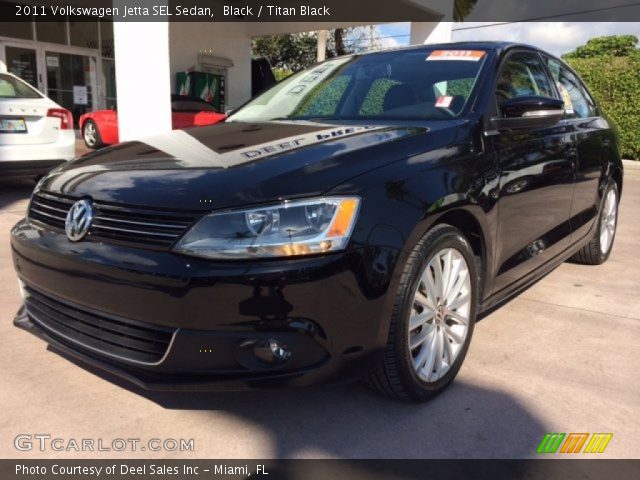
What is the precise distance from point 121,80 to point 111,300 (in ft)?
18.7

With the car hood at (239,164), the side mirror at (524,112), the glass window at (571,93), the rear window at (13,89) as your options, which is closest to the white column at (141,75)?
the rear window at (13,89)

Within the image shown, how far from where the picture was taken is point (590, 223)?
410 centimetres

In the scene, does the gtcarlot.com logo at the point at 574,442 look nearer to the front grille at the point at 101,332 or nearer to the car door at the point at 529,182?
the car door at the point at 529,182

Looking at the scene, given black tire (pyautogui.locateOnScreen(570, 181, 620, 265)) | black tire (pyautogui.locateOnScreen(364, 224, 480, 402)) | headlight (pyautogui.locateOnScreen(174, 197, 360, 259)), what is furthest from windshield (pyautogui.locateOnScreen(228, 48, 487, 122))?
black tire (pyautogui.locateOnScreen(570, 181, 620, 265))

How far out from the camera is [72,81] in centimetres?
1425

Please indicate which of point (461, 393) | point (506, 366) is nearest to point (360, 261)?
point (461, 393)

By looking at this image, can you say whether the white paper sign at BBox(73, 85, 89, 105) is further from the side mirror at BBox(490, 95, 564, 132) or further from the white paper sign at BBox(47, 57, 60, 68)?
the side mirror at BBox(490, 95, 564, 132)

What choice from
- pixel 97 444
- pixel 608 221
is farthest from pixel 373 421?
pixel 608 221

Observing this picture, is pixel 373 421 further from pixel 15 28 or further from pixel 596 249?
pixel 15 28

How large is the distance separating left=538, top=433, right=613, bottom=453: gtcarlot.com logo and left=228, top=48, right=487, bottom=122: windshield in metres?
1.48

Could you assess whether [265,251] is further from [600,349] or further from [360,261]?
[600,349]

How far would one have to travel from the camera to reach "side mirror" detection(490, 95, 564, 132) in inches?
110

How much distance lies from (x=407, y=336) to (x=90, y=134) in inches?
453

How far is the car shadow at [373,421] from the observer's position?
2.14 meters
